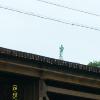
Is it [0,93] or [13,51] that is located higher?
[13,51]

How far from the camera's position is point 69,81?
18.6m

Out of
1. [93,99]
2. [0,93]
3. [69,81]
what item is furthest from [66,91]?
[0,93]

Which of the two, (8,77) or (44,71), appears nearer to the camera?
(44,71)

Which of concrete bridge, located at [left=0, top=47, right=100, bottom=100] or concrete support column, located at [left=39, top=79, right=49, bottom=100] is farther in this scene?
concrete support column, located at [left=39, top=79, right=49, bottom=100]

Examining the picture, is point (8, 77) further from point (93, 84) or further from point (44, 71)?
point (93, 84)

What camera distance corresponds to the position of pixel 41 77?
17.9 meters

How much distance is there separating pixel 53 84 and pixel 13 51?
145 inches

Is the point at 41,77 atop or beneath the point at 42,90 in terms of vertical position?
atop

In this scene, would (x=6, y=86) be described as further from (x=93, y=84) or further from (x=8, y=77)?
(x=93, y=84)

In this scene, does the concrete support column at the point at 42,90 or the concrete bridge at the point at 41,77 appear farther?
the concrete support column at the point at 42,90

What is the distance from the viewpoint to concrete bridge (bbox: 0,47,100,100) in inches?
675

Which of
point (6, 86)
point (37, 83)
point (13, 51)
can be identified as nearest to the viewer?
point (13, 51)

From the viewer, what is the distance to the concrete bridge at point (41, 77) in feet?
56.2

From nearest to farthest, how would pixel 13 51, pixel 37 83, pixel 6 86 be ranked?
pixel 13 51, pixel 37 83, pixel 6 86
